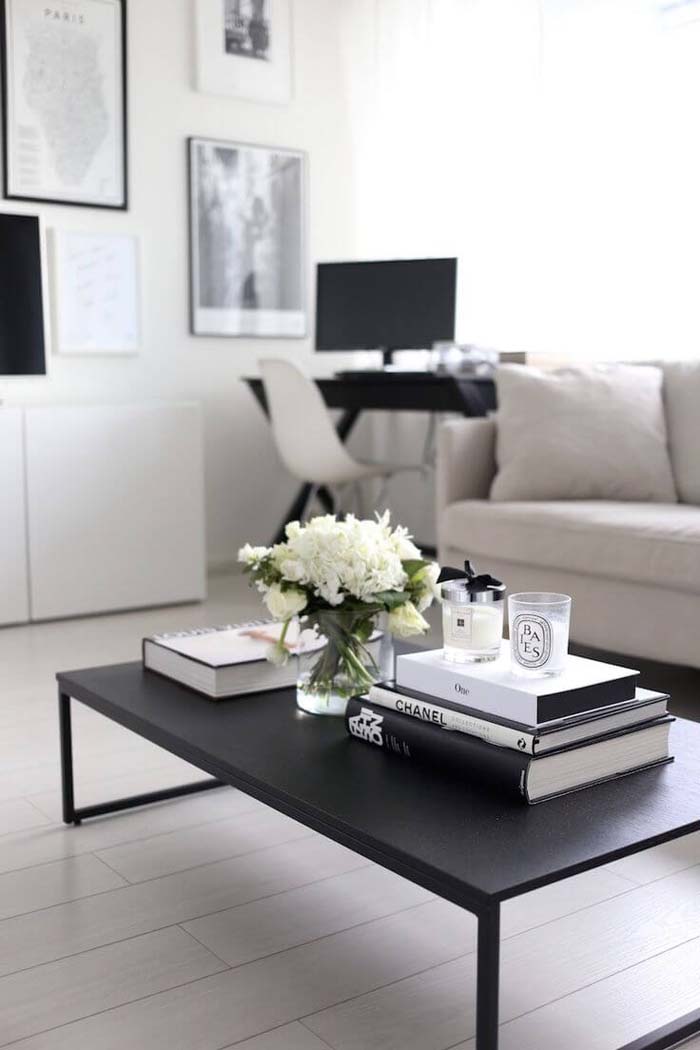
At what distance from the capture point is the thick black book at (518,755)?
4.38ft

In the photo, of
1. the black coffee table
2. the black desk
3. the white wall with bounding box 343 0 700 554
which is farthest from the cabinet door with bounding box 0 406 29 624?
the black coffee table

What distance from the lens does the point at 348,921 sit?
5.54 ft

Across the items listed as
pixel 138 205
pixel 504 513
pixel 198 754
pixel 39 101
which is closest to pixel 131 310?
pixel 138 205

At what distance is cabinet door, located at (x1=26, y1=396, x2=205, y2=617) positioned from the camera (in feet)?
12.6

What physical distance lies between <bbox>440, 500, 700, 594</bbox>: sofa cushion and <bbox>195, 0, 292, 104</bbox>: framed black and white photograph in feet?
7.12

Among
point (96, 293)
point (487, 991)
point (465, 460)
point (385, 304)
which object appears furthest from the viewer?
point (385, 304)

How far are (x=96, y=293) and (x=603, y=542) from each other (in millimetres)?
2285

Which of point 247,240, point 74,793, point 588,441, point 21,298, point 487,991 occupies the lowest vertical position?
point 74,793

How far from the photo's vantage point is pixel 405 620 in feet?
5.33

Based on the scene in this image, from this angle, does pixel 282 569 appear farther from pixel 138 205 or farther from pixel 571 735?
pixel 138 205

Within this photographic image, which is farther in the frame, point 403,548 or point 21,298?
point 21,298

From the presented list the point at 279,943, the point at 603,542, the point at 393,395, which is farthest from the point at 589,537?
the point at 279,943

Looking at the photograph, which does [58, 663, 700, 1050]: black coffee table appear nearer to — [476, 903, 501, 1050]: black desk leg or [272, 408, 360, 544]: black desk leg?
[476, 903, 501, 1050]: black desk leg

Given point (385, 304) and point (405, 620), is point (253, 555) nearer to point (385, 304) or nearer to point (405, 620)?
point (405, 620)
